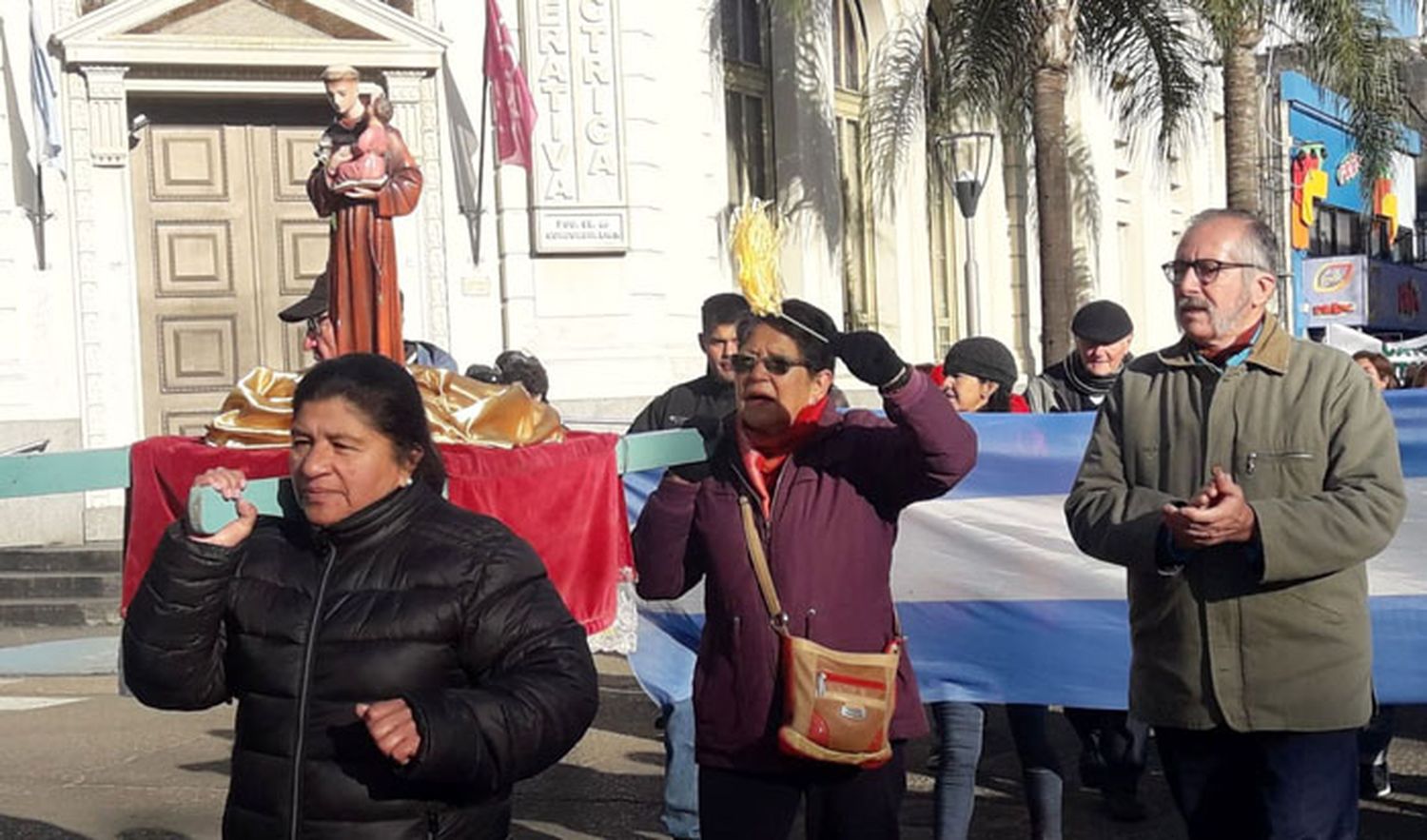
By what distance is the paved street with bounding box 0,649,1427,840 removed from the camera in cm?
727

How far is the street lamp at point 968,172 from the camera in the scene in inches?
771

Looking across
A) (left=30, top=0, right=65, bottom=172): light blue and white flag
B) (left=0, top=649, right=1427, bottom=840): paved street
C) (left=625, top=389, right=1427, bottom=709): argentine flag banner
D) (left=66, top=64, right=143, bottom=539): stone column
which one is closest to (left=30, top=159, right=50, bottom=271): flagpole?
(left=30, top=0, right=65, bottom=172): light blue and white flag

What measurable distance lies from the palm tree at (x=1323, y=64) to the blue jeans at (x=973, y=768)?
11.7 meters

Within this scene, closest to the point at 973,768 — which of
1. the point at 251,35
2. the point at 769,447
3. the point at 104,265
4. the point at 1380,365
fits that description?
the point at 769,447

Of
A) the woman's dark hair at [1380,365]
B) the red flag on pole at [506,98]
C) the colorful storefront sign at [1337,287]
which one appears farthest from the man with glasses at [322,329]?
the colorful storefront sign at [1337,287]

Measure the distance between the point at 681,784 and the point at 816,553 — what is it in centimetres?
233

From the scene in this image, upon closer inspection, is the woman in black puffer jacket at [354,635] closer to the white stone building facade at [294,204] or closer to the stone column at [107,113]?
the white stone building facade at [294,204]

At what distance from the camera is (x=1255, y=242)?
13.9 ft

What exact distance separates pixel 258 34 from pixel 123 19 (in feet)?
3.41

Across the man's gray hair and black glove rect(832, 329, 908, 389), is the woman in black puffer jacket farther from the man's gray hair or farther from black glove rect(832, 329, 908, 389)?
the man's gray hair

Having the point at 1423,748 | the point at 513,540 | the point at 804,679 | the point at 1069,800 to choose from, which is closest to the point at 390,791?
the point at 513,540

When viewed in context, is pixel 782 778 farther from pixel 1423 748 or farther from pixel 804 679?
pixel 1423 748

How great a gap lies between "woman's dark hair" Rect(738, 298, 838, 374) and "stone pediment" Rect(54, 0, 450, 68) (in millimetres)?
11827

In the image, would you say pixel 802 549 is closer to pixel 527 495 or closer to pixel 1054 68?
pixel 527 495
